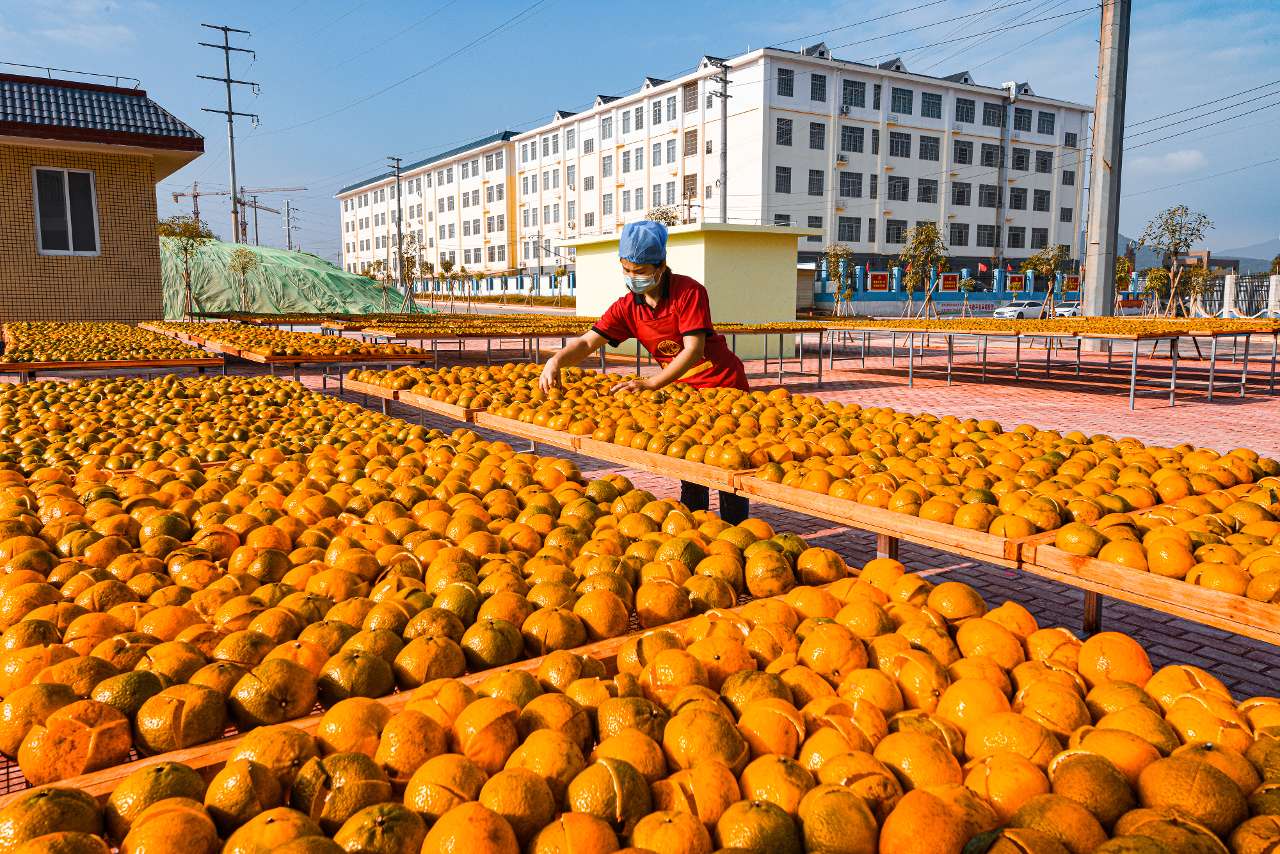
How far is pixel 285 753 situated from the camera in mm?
1716

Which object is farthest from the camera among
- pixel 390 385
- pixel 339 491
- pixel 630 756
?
pixel 390 385

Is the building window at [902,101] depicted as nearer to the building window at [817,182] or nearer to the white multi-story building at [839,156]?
the white multi-story building at [839,156]

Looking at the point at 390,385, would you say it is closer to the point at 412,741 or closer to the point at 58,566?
the point at 58,566

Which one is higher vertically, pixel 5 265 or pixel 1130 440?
pixel 5 265

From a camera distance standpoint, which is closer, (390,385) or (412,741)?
(412,741)

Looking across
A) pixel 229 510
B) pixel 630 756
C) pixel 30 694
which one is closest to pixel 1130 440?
pixel 630 756

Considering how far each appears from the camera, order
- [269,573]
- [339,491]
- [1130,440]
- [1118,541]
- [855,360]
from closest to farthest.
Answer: [269,573] → [1118,541] → [339,491] → [1130,440] → [855,360]

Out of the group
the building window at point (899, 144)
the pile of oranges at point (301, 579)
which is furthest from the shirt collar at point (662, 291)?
the building window at point (899, 144)

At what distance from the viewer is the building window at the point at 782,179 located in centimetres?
5628

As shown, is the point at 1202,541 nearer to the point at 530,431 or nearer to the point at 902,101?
the point at 530,431

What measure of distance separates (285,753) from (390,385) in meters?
7.29

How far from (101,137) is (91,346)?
28.0 ft

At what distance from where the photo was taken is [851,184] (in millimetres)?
59469

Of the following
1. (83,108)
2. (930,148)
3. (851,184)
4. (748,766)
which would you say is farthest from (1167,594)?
(930,148)
